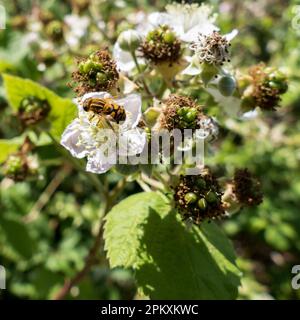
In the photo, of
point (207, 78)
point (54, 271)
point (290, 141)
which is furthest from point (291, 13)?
point (54, 271)

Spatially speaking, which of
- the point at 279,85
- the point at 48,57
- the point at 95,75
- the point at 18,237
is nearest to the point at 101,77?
the point at 95,75

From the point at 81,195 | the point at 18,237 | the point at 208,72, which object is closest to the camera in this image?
the point at 208,72

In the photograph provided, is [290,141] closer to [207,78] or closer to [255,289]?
[255,289]

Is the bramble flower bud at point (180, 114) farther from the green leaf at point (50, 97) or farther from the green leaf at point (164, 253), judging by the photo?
the green leaf at point (50, 97)

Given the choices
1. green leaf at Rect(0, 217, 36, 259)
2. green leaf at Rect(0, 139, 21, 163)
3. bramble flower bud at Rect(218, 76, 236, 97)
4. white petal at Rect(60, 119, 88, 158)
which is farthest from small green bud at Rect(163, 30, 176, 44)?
green leaf at Rect(0, 217, 36, 259)

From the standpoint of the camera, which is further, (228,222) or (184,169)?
(228,222)

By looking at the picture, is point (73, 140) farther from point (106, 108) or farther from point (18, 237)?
point (18, 237)
